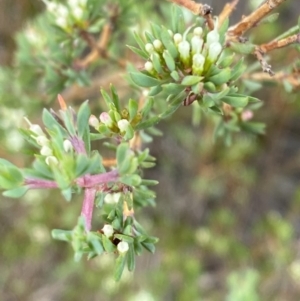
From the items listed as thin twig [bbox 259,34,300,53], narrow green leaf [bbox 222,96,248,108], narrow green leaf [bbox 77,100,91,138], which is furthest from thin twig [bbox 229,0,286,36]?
narrow green leaf [bbox 77,100,91,138]

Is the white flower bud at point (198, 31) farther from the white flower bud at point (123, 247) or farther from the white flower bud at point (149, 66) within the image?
the white flower bud at point (123, 247)

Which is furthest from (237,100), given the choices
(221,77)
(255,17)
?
(255,17)

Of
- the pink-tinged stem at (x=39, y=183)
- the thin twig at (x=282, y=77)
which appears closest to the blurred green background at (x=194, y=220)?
the thin twig at (x=282, y=77)

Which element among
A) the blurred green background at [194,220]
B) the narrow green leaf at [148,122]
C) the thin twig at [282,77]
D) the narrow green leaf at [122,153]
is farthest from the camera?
the blurred green background at [194,220]

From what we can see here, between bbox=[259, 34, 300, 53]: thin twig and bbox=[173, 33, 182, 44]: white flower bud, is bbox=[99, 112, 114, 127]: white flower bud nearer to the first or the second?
bbox=[173, 33, 182, 44]: white flower bud

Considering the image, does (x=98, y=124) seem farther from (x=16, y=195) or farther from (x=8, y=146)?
(x=8, y=146)

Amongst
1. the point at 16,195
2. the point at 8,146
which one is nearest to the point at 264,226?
the point at 8,146
